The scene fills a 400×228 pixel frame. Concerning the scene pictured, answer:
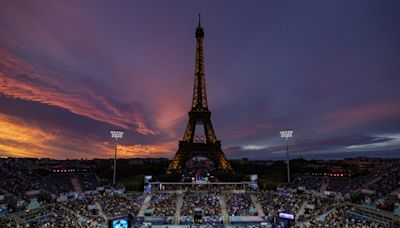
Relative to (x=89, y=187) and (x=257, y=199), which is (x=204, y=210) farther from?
(x=89, y=187)

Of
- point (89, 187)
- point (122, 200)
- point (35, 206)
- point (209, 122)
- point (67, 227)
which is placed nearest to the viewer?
point (67, 227)

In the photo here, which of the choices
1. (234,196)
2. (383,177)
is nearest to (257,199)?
(234,196)

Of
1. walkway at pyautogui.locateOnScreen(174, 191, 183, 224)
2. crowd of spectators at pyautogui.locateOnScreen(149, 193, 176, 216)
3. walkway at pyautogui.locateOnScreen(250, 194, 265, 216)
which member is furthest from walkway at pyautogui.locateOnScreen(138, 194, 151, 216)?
walkway at pyautogui.locateOnScreen(250, 194, 265, 216)

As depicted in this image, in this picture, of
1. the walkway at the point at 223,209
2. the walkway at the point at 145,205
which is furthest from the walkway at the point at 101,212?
the walkway at the point at 223,209

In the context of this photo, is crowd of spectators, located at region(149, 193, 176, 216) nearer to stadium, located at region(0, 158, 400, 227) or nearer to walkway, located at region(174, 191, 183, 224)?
stadium, located at region(0, 158, 400, 227)

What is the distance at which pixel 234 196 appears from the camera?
153ft

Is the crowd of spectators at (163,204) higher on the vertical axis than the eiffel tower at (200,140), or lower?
lower

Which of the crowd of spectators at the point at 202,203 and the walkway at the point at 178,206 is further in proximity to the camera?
the crowd of spectators at the point at 202,203

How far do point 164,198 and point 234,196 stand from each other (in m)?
11.6

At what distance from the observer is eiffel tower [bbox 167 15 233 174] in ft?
206

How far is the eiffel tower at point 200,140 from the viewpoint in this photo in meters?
62.9

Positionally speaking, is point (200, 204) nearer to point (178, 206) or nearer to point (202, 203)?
point (202, 203)

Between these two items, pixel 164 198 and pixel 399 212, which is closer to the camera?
pixel 399 212

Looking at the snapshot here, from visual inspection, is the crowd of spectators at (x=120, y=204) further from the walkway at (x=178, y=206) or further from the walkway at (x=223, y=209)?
the walkway at (x=223, y=209)
